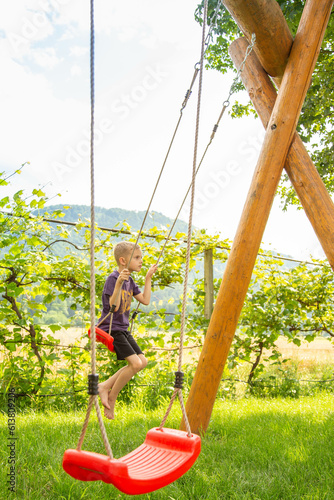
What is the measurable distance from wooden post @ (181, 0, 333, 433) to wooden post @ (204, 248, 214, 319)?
1.90m

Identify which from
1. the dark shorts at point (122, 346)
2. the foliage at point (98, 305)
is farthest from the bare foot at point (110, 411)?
the foliage at point (98, 305)

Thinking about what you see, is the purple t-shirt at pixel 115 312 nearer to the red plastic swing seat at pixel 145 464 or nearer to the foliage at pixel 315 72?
the red plastic swing seat at pixel 145 464

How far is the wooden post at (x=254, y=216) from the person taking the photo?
2.41 meters

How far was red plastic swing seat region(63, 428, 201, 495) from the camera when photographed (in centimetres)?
117

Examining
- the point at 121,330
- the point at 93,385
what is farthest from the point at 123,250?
the point at 93,385

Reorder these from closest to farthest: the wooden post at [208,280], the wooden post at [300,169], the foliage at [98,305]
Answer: the wooden post at [300,169]
the foliage at [98,305]
the wooden post at [208,280]

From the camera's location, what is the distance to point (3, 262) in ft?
10.3

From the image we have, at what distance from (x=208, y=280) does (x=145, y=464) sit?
3031 mm

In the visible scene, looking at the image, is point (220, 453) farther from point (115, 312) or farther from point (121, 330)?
point (115, 312)

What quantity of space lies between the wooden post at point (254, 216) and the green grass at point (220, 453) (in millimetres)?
356

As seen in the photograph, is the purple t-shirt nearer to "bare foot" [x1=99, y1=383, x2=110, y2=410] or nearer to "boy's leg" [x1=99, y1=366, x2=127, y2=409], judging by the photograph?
"boy's leg" [x1=99, y1=366, x2=127, y2=409]

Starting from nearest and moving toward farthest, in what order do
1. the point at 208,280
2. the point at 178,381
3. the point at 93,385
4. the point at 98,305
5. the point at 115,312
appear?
the point at 93,385 < the point at 178,381 < the point at 115,312 < the point at 98,305 < the point at 208,280

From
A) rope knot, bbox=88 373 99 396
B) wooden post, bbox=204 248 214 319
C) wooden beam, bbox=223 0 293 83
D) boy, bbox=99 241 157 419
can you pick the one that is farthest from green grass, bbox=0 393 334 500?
wooden beam, bbox=223 0 293 83

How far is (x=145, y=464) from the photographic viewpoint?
1479 mm
